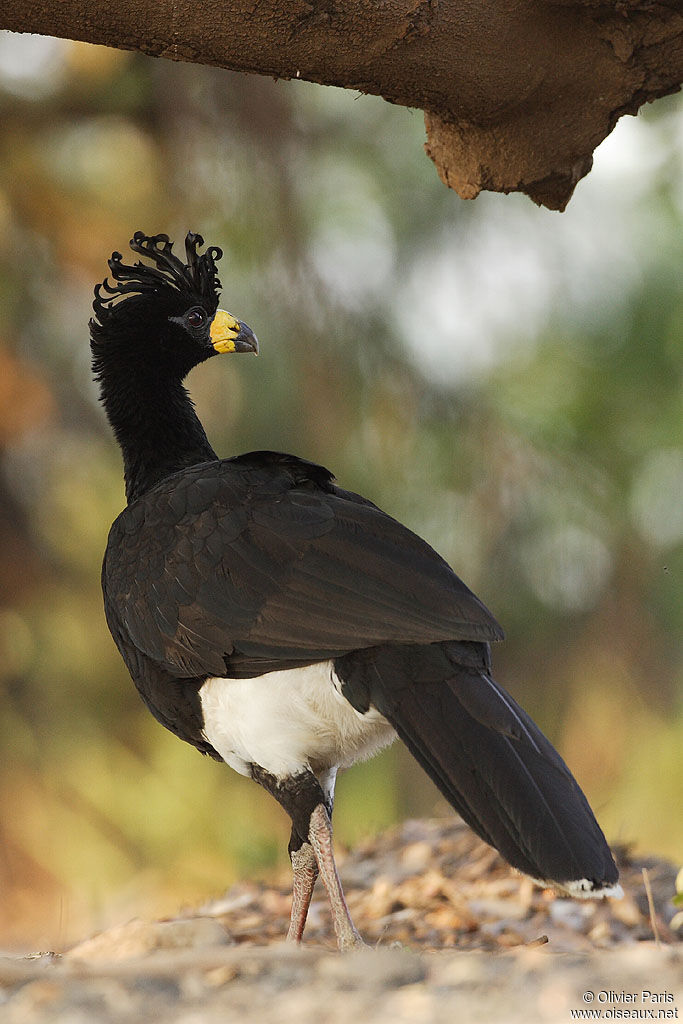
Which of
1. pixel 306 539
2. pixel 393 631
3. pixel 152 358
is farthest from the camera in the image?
pixel 152 358

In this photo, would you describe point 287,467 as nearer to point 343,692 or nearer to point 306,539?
point 306,539

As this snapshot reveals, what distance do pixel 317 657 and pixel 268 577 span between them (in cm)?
20

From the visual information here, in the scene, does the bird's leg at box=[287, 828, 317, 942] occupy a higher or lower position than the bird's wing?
lower

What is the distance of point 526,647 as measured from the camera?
4.21 meters

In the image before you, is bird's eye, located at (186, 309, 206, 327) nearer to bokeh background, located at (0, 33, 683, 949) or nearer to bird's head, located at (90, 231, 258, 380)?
bird's head, located at (90, 231, 258, 380)

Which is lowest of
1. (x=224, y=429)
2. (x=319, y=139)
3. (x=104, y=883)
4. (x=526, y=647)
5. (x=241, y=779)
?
(x=104, y=883)

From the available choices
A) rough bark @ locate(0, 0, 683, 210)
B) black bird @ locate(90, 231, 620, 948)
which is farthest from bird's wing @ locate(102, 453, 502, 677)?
rough bark @ locate(0, 0, 683, 210)

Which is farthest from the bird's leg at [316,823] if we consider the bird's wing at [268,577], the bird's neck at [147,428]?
the bird's neck at [147,428]

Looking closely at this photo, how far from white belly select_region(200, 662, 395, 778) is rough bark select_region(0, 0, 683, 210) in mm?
1186

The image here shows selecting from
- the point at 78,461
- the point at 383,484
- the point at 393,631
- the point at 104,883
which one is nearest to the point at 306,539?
the point at 393,631

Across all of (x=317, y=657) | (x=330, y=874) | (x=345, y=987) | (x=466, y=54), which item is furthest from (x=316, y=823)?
(x=466, y=54)

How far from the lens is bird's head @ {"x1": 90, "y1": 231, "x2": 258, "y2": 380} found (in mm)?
2889

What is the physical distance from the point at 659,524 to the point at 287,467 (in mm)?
2022

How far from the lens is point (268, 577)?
2.22 metres
